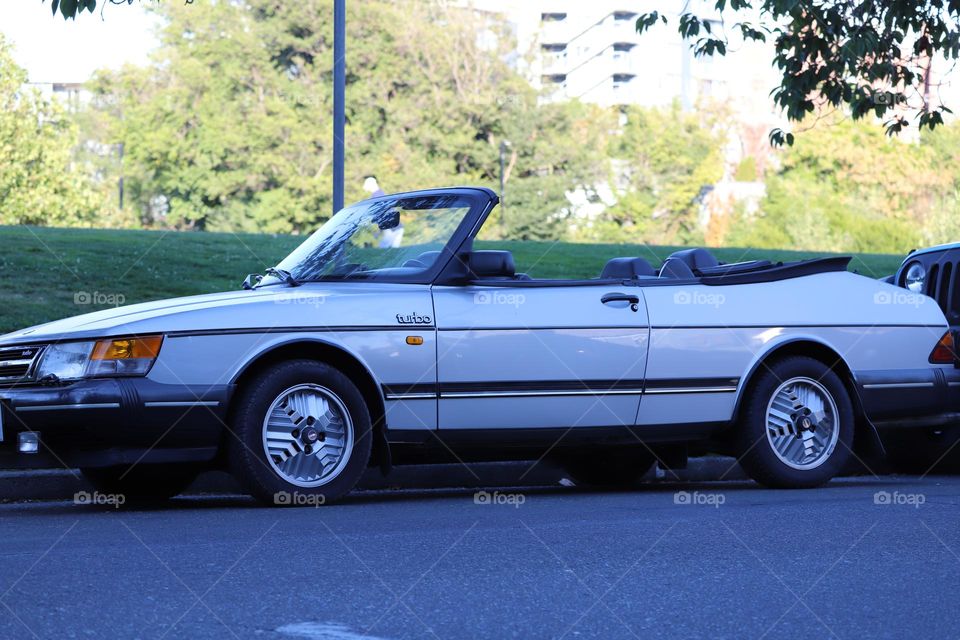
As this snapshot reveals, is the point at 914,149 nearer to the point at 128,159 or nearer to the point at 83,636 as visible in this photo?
the point at 128,159

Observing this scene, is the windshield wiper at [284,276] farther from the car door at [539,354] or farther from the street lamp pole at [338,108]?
the street lamp pole at [338,108]

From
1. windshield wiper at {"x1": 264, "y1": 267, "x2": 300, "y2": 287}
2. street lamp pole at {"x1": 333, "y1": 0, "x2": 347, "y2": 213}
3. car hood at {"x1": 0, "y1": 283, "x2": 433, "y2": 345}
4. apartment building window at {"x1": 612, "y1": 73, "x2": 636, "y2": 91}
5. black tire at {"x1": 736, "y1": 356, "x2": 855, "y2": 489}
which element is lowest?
black tire at {"x1": 736, "y1": 356, "x2": 855, "y2": 489}

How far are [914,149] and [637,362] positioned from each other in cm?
6686

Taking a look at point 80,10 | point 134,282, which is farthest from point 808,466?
point 134,282

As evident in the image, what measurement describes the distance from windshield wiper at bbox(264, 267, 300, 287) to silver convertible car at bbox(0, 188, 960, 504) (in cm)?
1

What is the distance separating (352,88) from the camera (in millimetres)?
55531

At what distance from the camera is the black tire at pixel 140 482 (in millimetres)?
7706

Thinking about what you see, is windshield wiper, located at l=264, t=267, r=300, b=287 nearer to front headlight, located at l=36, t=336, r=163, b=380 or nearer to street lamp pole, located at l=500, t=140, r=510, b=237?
front headlight, located at l=36, t=336, r=163, b=380

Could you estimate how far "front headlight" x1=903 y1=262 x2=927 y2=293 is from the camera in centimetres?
973

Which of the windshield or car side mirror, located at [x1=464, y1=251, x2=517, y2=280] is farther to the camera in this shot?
the windshield

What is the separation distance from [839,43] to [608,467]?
8.02 metres

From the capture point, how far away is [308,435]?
707cm

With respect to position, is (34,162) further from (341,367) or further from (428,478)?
(341,367)

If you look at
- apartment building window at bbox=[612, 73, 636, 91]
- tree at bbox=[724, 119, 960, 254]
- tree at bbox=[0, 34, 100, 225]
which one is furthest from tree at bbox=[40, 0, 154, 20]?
apartment building window at bbox=[612, 73, 636, 91]
